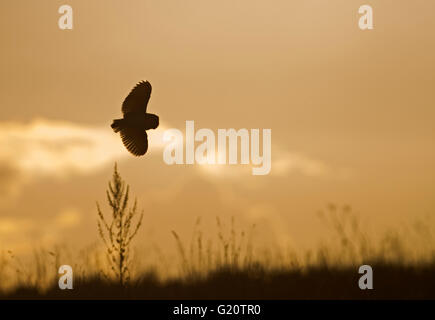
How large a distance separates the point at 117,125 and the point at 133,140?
0.94 feet

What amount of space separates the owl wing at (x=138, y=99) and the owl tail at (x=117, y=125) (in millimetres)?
151

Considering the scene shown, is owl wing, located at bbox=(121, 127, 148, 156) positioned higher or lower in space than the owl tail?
lower

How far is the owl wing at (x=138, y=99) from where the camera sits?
28.8 ft

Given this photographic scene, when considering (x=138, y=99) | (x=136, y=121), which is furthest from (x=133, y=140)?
(x=138, y=99)

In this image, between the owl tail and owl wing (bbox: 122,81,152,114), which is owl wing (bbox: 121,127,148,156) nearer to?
the owl tail

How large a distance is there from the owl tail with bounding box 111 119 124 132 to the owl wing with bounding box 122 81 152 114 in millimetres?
151

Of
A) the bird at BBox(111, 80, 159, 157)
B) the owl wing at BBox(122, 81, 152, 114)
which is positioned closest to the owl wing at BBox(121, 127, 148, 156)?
the bird at BBox(111, 80, 159, 157)

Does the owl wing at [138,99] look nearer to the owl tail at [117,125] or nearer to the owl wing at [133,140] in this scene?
the owl tail at [117,125]

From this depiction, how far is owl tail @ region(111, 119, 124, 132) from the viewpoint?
863 cm
